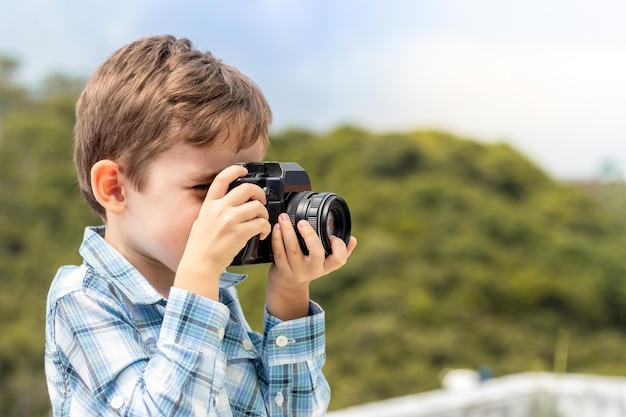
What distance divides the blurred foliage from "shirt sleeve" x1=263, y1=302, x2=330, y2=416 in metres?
7.27

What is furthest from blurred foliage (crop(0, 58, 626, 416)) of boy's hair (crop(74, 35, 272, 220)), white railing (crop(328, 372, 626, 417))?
boy's hair (crop(74, 35, 272, 220))

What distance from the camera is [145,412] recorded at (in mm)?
750

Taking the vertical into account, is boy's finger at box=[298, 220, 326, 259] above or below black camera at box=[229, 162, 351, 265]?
below

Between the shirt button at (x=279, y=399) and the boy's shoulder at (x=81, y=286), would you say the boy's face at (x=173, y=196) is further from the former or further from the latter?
the shirt button at (x=279, y=399)

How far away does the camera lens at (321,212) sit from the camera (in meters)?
0.85

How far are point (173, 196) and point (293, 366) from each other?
0.78ft

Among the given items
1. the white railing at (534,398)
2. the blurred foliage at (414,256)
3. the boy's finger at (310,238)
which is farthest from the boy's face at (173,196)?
the blurred foliage at (414,256)

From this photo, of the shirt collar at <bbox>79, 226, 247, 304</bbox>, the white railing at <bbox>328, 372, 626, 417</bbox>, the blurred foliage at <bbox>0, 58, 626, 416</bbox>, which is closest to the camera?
the shirt collar at <bbox>79, 226, 247, 304</bbox>

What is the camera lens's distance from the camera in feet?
2.78

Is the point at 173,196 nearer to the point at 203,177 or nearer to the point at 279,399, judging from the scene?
the point at 203,177

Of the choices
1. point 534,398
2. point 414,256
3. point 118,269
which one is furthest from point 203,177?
point 414,256

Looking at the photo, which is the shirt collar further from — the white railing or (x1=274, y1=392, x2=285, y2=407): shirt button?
the white railing

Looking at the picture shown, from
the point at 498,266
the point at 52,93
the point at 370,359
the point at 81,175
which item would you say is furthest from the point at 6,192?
the point at 81,175

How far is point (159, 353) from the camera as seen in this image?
77 centimetres
